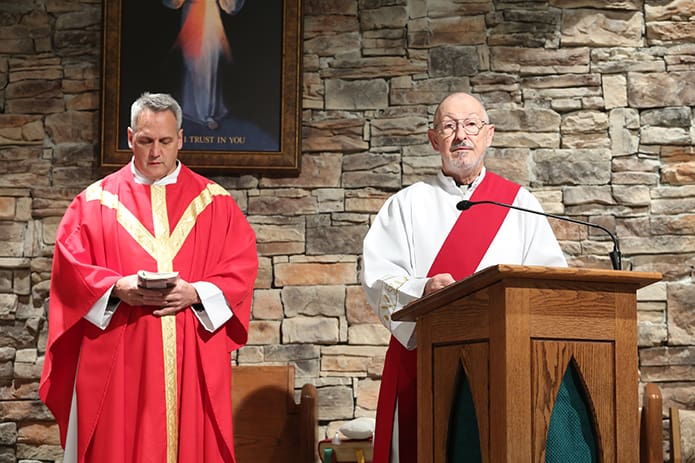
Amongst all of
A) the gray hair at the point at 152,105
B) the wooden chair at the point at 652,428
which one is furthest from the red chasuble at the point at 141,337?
the wooden chair at the point at 652,428

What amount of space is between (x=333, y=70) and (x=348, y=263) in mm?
1032

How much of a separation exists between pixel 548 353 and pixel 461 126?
165cm

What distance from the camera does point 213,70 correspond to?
4754mm

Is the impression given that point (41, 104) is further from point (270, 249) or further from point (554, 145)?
point (554, 145)

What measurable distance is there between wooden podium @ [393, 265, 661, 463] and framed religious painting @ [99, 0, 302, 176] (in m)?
2.77

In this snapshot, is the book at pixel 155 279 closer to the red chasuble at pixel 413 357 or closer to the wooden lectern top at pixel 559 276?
the red chasuble at pixel 413 357

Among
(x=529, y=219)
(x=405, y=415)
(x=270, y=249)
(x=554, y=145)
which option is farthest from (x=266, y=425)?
(x=554, y=145)

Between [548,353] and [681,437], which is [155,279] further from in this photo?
[681,437]

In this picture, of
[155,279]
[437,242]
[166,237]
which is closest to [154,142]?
[166,237]

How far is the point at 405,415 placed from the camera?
3066mm

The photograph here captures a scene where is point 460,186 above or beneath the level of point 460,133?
beneath

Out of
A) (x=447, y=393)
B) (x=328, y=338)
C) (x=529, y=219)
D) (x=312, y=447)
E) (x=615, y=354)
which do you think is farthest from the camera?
(x=328, y=338)

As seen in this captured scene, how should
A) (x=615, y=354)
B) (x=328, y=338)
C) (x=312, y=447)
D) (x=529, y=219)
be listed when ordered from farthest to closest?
(x=328, y=338), (x=312, y=447), (x=529, y=219), (x=615, y=354)

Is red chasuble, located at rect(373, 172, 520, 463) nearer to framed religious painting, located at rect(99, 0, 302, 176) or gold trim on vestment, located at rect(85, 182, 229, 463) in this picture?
gold trim on vestment, located at rect(85, 182, 229, 463)
